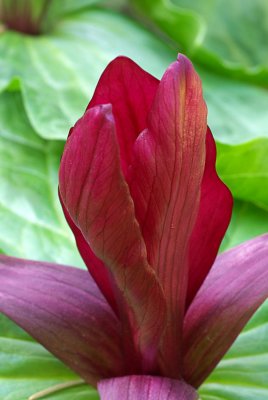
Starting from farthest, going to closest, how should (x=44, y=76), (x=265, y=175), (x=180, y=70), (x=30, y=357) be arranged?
(x=44, y=76)
(x=265, y=175)
(x=30, y=357)
(x=180, y=70)

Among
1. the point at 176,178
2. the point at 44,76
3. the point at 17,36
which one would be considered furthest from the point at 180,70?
the point at 17,36

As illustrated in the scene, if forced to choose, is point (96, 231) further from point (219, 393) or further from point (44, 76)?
point (44, 76)

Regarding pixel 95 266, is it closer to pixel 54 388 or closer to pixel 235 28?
pixel 54 388

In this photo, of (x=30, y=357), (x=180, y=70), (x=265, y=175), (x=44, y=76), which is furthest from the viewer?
(x=44, y=76)

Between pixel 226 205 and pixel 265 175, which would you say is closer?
A: pixel 226 205

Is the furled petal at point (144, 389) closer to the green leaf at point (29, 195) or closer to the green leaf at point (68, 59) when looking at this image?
the green leaf at point (29, 195)

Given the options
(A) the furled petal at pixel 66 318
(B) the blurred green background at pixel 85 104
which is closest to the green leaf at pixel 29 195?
(B) the blurred green background at pixel 85 104

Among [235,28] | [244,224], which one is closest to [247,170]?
[244,224]
